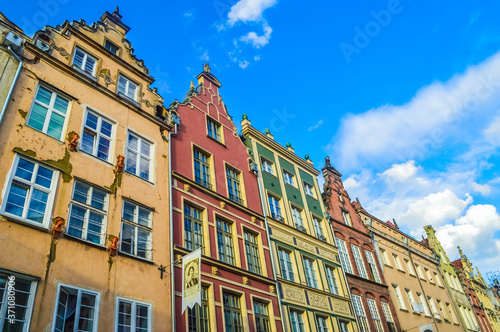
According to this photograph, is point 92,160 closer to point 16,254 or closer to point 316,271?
point 16,254

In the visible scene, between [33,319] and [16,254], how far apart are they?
1.68 m

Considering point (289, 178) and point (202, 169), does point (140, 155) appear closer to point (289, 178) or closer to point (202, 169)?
point (202, 169)

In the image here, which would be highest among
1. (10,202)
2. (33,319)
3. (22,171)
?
(22,171)

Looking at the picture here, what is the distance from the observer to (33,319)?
9.95m

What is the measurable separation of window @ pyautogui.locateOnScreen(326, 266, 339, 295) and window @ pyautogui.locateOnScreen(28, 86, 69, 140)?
52.7 ft

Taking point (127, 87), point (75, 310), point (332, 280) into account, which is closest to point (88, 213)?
point (75, 310)

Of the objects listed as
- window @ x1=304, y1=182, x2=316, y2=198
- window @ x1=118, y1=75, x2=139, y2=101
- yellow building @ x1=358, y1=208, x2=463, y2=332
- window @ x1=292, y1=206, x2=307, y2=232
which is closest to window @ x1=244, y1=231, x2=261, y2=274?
window @ x1=292, y1=206, x2=307, y2=232

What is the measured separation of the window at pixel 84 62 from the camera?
16.3m

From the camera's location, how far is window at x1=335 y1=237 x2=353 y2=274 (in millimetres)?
25944

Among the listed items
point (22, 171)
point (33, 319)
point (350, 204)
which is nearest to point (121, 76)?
point (22, 171)

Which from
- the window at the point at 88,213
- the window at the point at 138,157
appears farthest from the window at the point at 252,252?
the window at the point at 88,213

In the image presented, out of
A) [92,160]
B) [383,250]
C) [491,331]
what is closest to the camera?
[92,160]

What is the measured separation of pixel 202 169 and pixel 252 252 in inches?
176

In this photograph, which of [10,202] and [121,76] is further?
[121,76]
